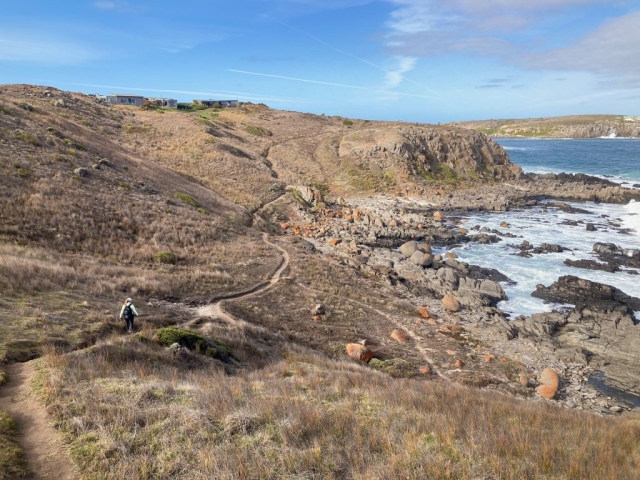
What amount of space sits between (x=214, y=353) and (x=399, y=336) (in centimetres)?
1096

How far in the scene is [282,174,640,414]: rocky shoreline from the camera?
64.3ft

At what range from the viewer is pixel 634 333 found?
22.8 m

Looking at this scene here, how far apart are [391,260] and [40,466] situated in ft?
101

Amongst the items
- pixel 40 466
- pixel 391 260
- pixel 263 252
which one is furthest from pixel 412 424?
pixel 391 260

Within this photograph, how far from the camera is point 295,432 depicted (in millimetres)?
7445

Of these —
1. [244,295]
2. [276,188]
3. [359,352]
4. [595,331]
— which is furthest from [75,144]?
[595,331]

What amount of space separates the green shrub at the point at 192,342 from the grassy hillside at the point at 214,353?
0.06 m

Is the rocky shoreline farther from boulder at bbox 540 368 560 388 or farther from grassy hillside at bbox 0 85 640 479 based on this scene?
grassy hillside at bbox 0 85 640 479

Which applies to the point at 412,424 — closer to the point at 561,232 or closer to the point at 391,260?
the point at 391,260

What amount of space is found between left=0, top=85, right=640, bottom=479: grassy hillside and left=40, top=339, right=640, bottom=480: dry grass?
0.13 feet

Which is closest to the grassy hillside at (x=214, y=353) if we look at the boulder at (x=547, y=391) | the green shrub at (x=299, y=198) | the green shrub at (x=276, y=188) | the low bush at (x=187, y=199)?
the low bush at (x=187, y=199)

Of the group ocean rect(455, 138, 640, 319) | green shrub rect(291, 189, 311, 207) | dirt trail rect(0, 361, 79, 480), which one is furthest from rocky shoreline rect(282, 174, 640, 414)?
dirt trail rect(0, 361, 79, 480)

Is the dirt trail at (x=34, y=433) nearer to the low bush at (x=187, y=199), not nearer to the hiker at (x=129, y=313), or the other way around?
the hiker at (x=129, y=313)

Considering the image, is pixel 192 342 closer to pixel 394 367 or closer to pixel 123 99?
pixel 394 367
